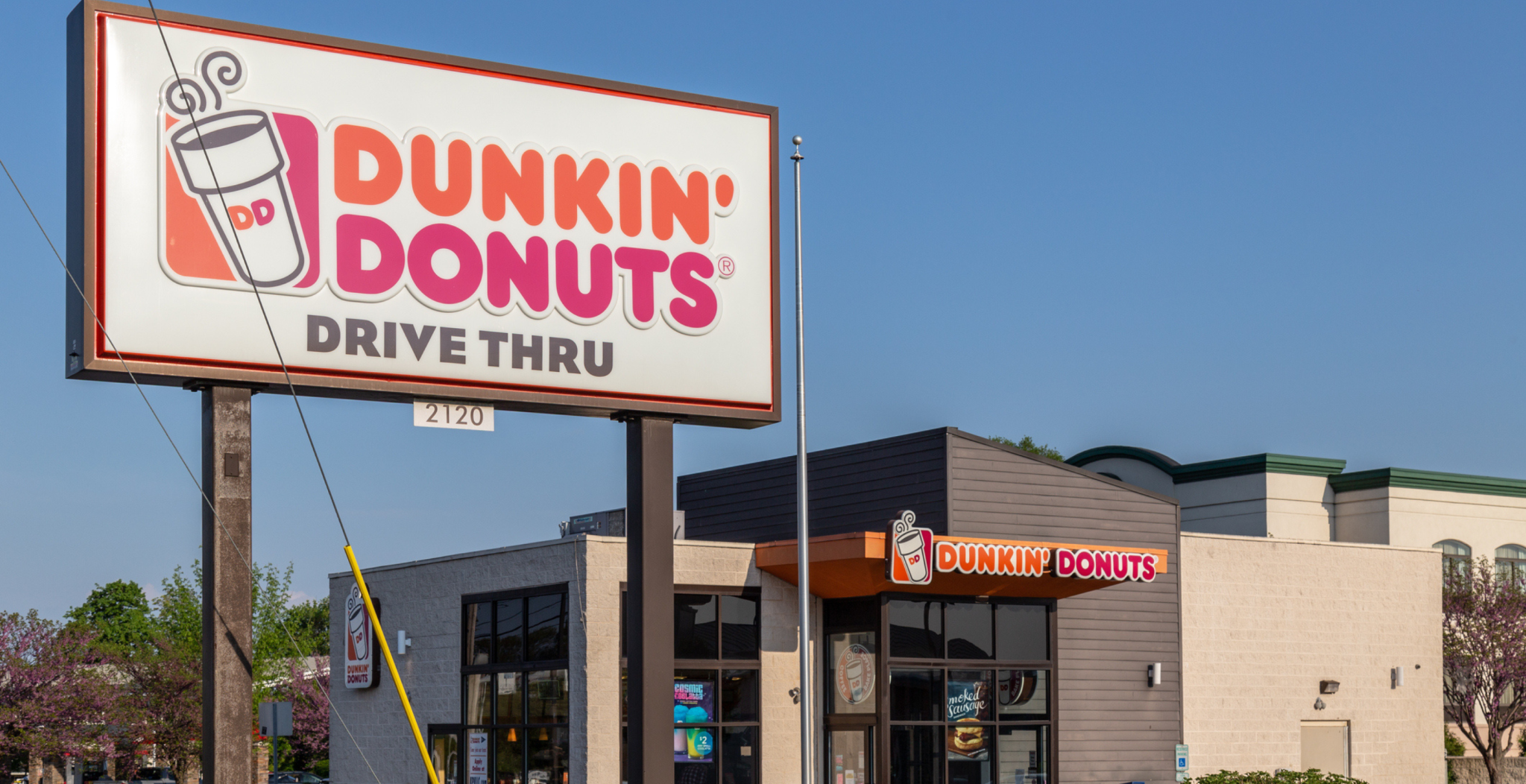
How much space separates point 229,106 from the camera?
35.7 ft

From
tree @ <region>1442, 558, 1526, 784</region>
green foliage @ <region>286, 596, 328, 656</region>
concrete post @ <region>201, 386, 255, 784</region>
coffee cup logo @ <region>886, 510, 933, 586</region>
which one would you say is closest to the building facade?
coffee cup logo @ <region>886, 510, 933, 586</region>

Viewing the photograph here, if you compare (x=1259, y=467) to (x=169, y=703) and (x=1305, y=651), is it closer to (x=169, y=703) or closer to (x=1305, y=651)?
(x=1305, y=651)

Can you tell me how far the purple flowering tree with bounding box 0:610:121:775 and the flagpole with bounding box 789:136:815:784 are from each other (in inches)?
1158

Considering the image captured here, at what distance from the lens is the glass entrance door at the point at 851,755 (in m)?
23.9

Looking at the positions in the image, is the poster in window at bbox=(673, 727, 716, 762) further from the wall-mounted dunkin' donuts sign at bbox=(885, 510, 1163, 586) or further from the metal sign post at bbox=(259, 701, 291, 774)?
the metal sign post at bbox=(259, 701, 291, 774)

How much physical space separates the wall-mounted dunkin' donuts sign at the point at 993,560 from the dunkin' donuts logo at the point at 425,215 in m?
10.3

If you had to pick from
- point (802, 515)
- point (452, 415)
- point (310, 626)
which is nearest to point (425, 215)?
point (452, 415)

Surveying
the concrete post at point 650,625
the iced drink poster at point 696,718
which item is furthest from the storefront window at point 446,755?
the concrete post at point 650,625

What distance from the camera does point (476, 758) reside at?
24.5m

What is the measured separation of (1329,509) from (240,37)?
3375cm

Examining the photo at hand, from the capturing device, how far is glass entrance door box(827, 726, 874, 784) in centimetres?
2388

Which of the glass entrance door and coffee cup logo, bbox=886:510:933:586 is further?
the glass entrance door

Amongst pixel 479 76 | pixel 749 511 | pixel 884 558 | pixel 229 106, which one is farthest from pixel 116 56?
pixel 749 511

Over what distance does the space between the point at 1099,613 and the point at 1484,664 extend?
13269 millimetres
